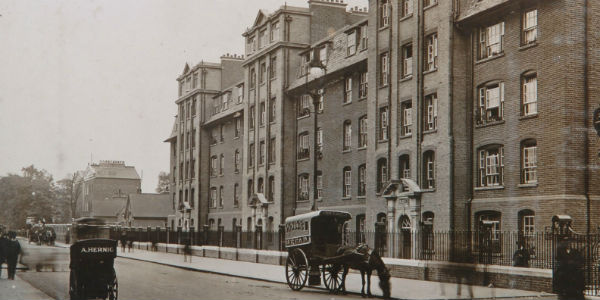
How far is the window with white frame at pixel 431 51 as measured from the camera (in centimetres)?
3083

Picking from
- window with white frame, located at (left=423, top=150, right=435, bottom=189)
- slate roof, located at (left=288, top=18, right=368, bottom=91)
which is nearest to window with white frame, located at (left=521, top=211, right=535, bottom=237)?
window with white frame, located at (left=423, top=150, right=435, bottom=189)

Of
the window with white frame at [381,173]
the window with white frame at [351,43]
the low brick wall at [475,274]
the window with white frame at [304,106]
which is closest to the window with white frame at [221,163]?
the window with white frame at [304,106]

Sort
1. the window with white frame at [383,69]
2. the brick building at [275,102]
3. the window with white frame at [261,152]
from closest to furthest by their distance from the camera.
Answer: the window with white frame at [383,69], the brick building at [275,102], the window with white frame at [261,152]

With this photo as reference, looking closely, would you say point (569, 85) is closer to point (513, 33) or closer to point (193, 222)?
point (513, 33)

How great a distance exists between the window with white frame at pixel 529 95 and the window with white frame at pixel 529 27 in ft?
4.49

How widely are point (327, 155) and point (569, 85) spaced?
18694 mm

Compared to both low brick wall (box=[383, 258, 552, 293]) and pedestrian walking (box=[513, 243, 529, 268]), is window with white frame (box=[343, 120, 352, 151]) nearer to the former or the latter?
low brick wall (box=[383, 258, 552, 293])

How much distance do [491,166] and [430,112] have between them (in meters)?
4.09

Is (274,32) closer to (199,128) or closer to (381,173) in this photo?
(381,173)

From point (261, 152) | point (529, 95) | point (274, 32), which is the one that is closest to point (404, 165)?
point (529, 95)

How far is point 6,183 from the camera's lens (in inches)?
2854

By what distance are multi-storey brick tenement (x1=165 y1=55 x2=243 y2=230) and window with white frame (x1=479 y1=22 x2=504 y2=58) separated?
32085 millimetres

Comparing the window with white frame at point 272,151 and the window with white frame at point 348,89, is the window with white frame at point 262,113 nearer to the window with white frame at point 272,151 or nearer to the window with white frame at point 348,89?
the window with white frame at point 272,151

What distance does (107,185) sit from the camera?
366 ft
